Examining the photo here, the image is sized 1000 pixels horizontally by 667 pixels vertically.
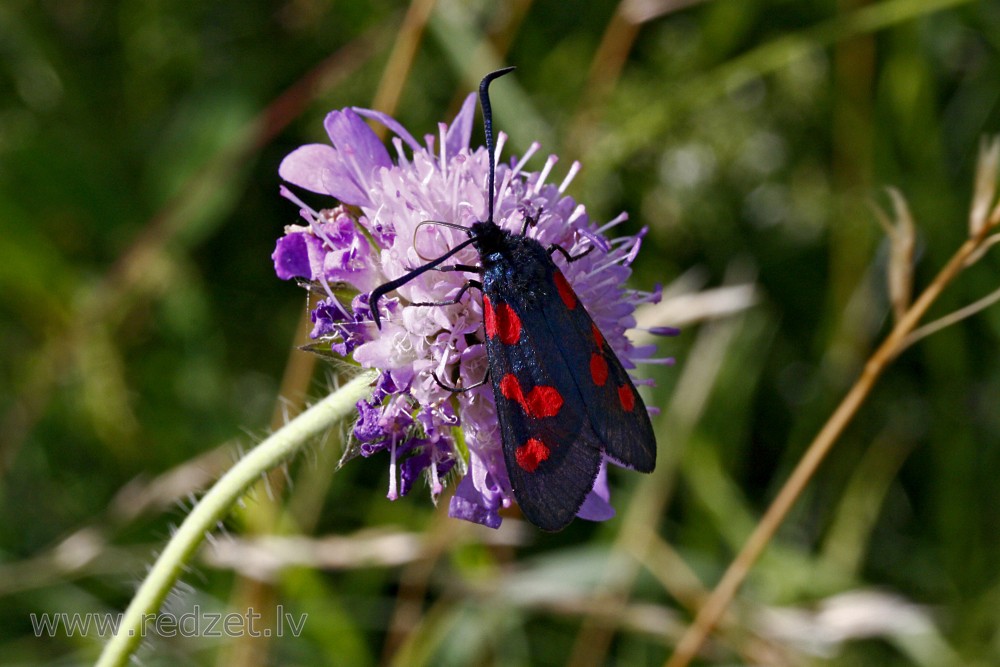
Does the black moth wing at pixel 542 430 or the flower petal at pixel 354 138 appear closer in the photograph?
the black moth wing at pixel 542 430

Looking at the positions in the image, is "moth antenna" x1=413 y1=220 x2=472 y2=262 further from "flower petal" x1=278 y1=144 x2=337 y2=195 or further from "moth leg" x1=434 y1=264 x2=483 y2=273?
"flower petal" x1=278 y1=144 x2=337 y2=195

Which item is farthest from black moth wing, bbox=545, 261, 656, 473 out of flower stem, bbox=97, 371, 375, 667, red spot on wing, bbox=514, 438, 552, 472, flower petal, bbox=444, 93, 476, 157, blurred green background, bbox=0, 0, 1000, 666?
blurred green background, bbox=0, 0, 1000, 666

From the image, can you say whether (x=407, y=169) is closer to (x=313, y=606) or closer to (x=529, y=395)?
(x=529, y=395)

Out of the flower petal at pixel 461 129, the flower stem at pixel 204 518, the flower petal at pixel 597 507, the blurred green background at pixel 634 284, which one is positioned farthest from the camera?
the blurred green background at pixel 634 284

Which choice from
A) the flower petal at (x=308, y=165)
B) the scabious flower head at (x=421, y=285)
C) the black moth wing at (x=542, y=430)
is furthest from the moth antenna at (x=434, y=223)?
the flower petal at (x=308, y=165)

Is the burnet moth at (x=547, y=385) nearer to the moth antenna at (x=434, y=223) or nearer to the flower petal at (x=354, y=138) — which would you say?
the moth antenna at (x=434, y=223)

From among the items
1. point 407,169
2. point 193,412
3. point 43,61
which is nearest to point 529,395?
point 407,169

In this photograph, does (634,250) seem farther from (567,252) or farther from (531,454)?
(531,454)
